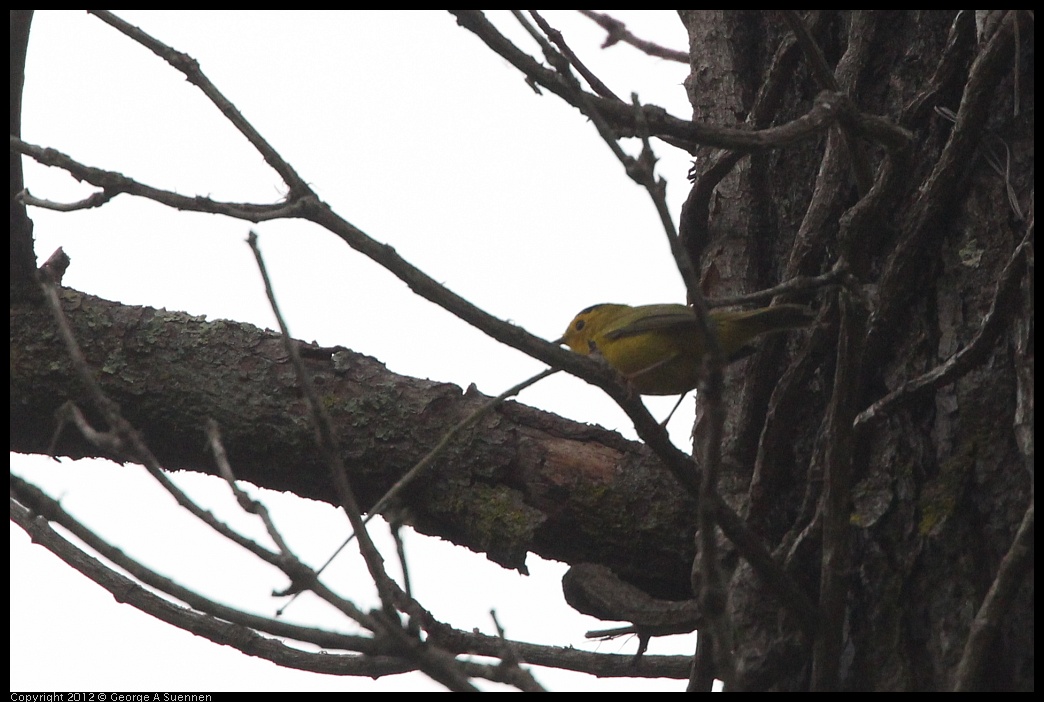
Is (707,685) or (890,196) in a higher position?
(890,196)

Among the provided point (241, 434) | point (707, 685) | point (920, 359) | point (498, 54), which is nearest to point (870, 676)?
point (707, 685)

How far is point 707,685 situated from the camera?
2379 mm

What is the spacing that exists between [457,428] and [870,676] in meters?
1.13

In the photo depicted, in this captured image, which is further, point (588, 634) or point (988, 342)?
point (588, 634)

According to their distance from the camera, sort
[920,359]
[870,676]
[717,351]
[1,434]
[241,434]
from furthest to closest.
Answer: [241,434]
[1,434]
[920,359]
[870,676]
[717,351]

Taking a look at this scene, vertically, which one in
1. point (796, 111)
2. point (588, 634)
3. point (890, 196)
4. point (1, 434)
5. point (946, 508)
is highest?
point (796, 111)

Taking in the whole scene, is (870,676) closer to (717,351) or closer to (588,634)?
(588,634)

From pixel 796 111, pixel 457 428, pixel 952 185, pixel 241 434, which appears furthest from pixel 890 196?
pixel 241 434

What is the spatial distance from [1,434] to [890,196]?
2.53 m

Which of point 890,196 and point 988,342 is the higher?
point 890,196

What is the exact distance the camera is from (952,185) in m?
2.64
